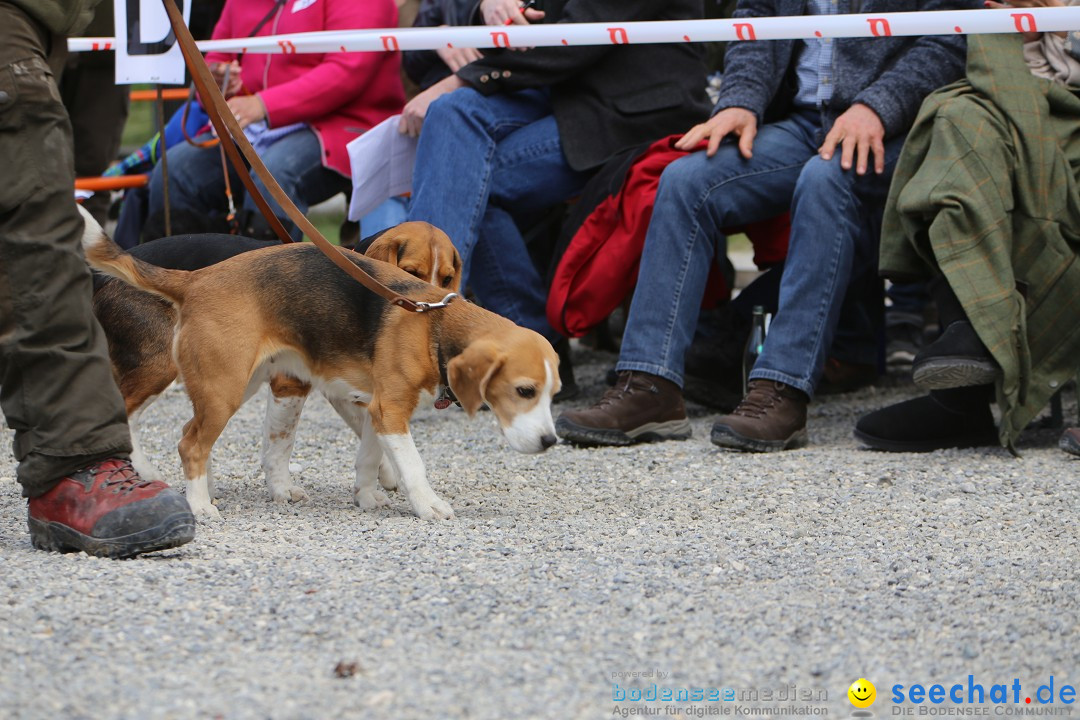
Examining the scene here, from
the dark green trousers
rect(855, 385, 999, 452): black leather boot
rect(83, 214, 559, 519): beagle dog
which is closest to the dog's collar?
rect(83, 214, 559, 519): beagle dog

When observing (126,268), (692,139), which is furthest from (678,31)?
(126,268)

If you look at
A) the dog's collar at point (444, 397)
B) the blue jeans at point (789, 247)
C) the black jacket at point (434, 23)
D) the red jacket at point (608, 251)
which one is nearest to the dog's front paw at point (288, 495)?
the dog's collar at point (444, 397)

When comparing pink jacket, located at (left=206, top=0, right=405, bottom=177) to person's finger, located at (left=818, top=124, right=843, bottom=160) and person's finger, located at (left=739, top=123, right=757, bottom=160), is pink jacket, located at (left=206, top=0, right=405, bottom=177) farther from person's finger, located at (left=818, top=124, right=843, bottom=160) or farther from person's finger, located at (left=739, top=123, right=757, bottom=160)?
person's finger, located at (left=818, top=124, right=843, bottom=160)

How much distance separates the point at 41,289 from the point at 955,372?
2958 mm

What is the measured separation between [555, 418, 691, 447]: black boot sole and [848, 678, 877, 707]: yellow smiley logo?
247 centimetres

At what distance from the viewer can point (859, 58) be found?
16.8ft

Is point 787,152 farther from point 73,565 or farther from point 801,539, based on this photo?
point 73,565

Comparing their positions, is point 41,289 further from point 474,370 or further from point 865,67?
point 865,67

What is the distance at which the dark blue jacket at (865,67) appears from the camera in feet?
16.1

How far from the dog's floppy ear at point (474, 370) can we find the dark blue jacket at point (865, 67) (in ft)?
6.79

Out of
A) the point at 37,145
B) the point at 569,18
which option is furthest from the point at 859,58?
the point at 37,145

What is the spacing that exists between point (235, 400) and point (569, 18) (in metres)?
2.66

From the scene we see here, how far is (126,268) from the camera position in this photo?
3.66 meters

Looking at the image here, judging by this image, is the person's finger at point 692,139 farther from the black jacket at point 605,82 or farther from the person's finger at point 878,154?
the person's finger at point 878,154
